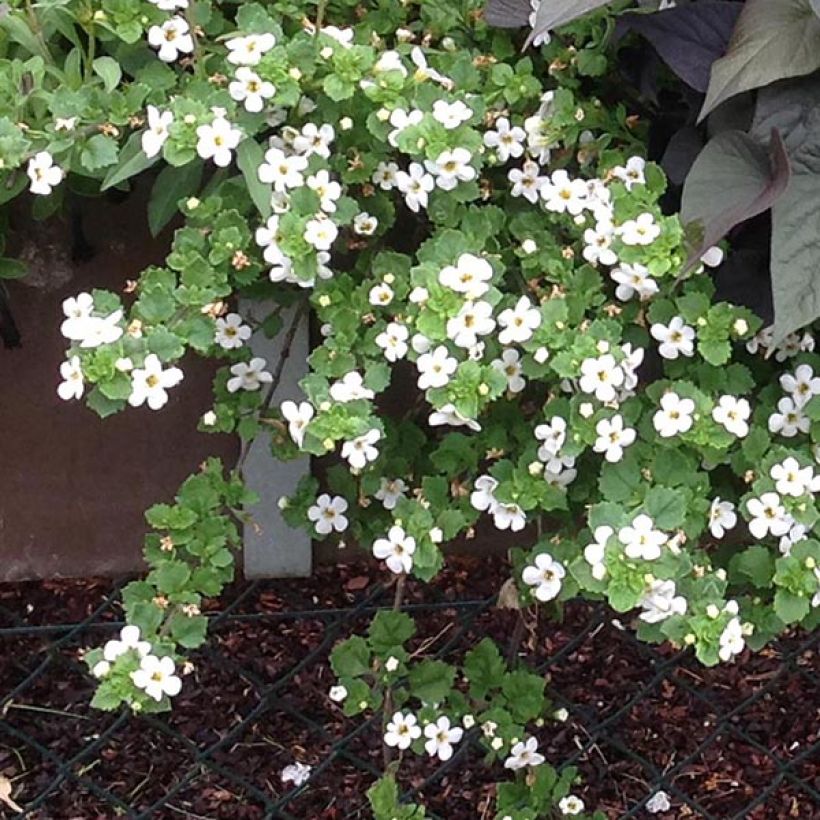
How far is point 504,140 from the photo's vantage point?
138 cm

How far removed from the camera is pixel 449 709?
1620 millimetres

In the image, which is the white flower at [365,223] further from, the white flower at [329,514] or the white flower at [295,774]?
the white flower at [295,774]

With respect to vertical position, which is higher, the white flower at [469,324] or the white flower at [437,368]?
the white flower at [469,324]

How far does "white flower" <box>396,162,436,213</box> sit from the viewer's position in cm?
129

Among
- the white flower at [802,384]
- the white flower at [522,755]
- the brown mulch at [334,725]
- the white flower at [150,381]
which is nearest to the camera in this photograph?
the white flower at [150,381]

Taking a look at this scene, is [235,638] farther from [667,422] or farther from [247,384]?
[667,422]

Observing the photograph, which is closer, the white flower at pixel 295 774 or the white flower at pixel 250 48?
the white flower at pixel 250 48

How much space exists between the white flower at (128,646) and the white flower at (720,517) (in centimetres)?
61

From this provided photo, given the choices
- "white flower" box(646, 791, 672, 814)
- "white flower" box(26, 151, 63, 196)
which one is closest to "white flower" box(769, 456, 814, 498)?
"white flower" box(26, 151, 63, 196)

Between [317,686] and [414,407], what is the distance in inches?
32.3

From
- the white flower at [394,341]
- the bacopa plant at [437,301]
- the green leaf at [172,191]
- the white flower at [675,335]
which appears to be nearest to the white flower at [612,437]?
the bacopa plant at [437,301]

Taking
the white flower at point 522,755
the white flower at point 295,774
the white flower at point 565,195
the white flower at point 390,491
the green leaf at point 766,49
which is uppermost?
the green leaf at point 766,49

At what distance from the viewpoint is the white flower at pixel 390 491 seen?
1.48m

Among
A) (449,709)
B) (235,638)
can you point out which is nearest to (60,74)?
Answer: (449,709)
